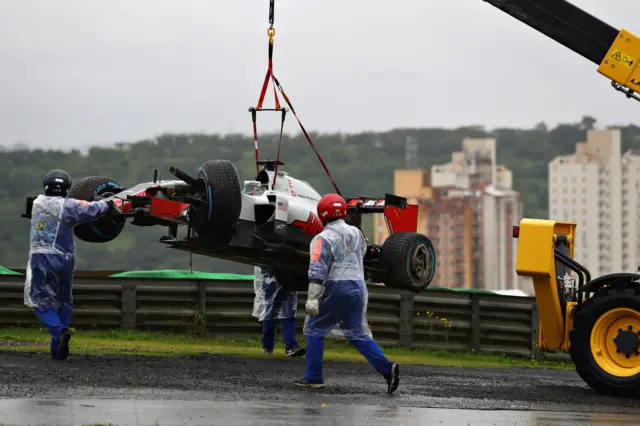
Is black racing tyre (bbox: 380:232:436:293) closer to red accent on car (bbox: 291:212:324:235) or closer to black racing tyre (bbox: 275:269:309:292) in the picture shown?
red accent on car (bbox: 291:212:324:235)

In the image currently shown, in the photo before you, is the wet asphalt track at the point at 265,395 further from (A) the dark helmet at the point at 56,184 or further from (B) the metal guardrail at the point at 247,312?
(B) the metal guardrail at the point at 247,312

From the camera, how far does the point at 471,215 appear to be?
6432 inches

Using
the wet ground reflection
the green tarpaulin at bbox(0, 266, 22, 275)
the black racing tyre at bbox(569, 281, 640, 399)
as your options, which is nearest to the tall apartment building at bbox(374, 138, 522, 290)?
the green tarpaulin at bbox(0, 266, 22, 275)

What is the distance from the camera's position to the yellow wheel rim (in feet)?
42.1

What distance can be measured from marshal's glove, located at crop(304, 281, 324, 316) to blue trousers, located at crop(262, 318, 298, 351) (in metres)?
3.84

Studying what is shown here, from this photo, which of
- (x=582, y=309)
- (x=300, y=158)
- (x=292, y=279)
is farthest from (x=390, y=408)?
(x=300, y=158)

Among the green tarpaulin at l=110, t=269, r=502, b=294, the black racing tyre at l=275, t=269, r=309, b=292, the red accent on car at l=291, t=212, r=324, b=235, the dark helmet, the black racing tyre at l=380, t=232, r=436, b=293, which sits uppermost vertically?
the dark helmet

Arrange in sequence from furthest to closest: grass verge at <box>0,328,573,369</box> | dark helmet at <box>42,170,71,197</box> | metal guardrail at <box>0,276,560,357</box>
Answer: metal guardrail at <box>0,276,560,357</box> → grass verge at <box>0,328,573,369</box> → dark helmet at <box>42,170,71,197</box>

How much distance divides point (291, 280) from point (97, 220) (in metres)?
2.64

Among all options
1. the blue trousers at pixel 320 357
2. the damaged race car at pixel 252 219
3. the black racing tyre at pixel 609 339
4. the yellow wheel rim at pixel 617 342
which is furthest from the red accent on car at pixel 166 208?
the yellow wheel rim at pixel 617 342

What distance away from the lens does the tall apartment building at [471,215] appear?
15862 cm

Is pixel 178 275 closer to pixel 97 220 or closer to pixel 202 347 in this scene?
pixel 202 347

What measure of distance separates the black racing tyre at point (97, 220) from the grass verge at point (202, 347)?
146cm

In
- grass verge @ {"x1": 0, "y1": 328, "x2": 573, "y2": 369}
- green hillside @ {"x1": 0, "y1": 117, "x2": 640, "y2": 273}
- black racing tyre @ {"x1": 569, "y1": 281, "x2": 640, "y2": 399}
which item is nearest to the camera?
black racing tyre @ {"x1": 569, "y1": 281, "x2": 640, "y2": 399}
